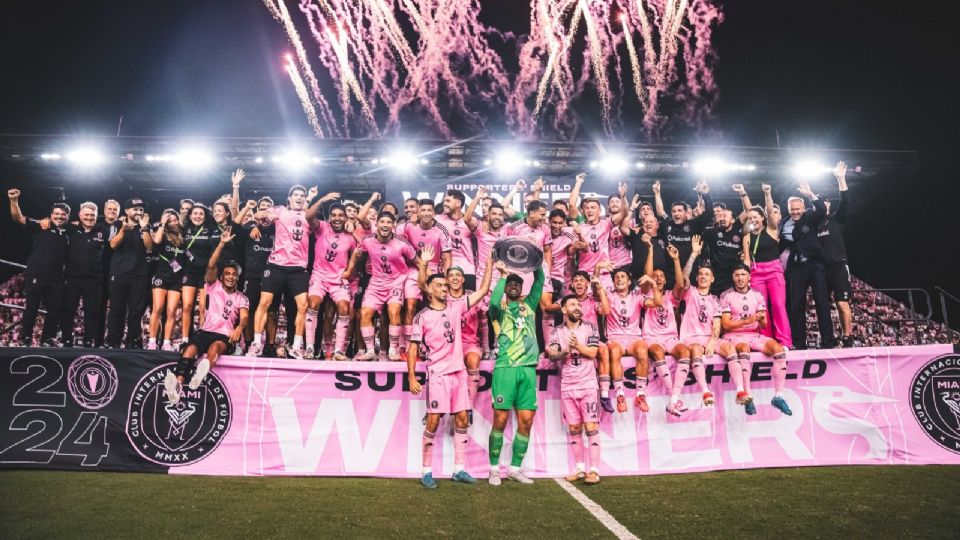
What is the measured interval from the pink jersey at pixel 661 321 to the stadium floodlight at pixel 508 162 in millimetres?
12305

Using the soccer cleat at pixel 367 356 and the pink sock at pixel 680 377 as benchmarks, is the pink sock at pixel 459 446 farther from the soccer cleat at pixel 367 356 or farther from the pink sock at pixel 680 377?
the pink sock at pixel 680 377

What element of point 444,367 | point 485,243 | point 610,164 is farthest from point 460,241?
point 610,164

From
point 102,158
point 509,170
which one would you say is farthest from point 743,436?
point 102,158

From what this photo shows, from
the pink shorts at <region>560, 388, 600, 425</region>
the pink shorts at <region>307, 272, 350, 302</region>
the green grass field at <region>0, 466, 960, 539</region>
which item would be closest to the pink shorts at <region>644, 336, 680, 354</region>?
the pink shorts at <region>560, 388, 600, 425</region>

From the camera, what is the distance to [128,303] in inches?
332

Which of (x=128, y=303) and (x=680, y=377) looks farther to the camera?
(x=128, y=303)

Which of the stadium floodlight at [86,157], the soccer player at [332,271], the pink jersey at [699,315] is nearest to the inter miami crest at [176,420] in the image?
the soccer player at [332,271]

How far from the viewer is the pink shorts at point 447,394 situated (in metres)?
6.14

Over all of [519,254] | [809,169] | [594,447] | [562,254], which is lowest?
[594,447]

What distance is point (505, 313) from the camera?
647 centimetres

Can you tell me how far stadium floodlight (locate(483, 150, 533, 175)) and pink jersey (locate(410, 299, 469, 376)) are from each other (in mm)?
13652

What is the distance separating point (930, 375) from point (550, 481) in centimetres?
532

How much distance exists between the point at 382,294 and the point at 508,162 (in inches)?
493

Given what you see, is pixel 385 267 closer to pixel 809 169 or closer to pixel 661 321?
pixel 661 321
